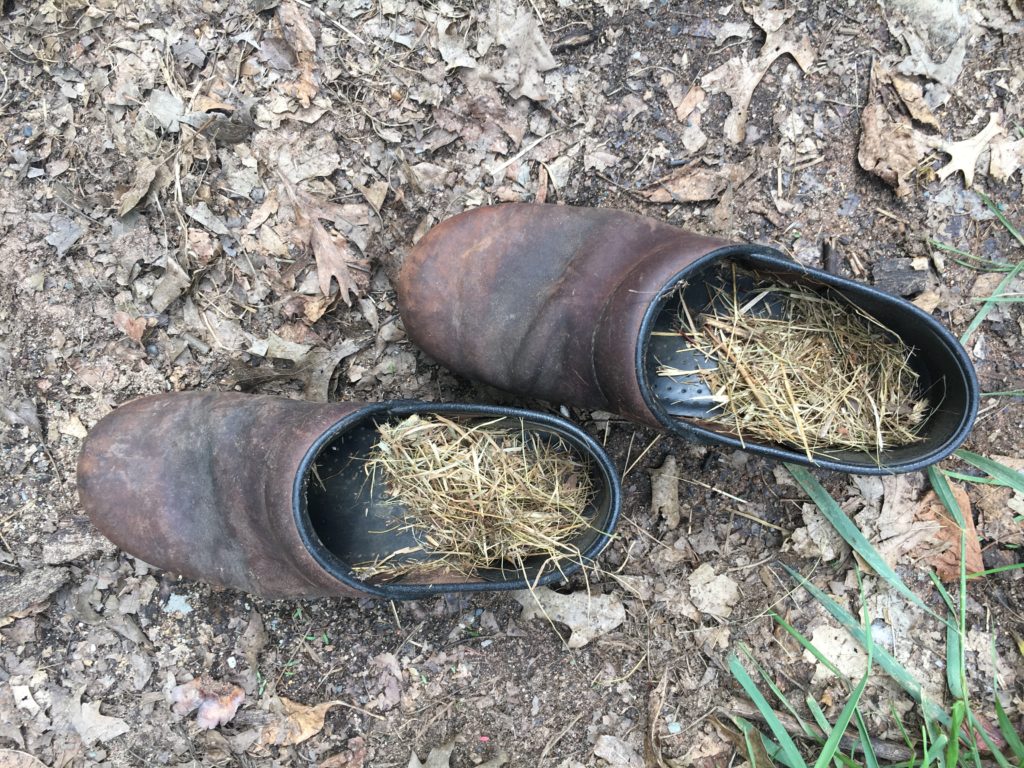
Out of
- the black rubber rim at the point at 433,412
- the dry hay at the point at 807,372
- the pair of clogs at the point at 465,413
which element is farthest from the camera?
the dry hay at the point at 807,372

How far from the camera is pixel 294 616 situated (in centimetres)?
259

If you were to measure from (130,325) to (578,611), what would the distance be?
1772mm

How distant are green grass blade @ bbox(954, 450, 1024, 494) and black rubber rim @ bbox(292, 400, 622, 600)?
1.32m

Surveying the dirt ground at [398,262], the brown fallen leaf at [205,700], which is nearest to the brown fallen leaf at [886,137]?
the dirt ground at [398,262]

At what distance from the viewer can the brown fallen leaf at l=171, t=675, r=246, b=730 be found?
2557 millimetres

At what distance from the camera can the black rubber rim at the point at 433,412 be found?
200cm

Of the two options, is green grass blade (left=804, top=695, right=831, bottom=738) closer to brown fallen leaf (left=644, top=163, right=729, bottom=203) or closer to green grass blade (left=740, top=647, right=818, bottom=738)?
green grass blade (left=740, top=647, right=818, bottom=738)

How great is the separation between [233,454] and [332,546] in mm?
403

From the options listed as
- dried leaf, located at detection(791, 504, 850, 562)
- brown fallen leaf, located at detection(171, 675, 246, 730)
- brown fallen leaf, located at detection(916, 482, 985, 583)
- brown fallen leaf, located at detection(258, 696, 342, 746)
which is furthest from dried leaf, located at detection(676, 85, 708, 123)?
brown fallen leaf, located at detection(171, 675, 246, 730)

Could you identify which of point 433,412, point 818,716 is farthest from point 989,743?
point 433,412

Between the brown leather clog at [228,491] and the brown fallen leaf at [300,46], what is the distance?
1.02 meters

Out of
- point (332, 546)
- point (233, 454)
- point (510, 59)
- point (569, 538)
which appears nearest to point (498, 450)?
point (569, 538)

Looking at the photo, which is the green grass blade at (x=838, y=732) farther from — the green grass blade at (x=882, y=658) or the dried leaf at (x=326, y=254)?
the dried leaf at (x=326, y=254)

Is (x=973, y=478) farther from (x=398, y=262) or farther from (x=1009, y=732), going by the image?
(x=398, y=262)
